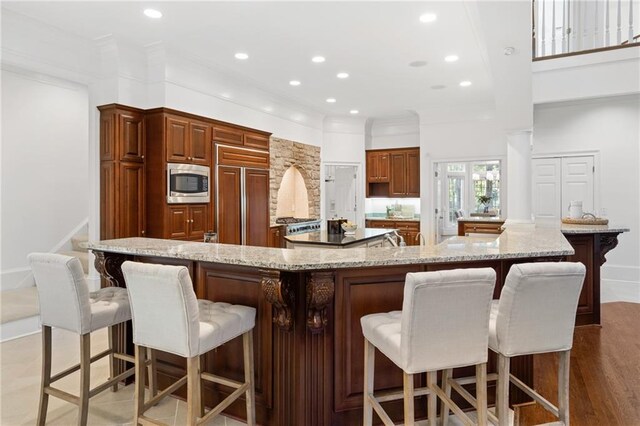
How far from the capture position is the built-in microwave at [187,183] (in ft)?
15.4

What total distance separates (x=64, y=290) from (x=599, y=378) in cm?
370

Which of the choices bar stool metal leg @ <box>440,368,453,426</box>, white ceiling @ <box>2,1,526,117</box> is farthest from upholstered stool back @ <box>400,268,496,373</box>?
white ceiling @ <box>2,1,526,117</box>

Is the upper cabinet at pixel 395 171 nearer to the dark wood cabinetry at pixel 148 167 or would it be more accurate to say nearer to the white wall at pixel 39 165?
the dark wood cabinetry at pixel 148 167

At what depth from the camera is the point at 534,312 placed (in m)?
1.83

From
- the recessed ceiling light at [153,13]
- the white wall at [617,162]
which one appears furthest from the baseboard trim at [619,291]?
the recessed ceiling light at [153,13]

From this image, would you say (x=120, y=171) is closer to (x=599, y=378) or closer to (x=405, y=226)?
(x=599, y=378)

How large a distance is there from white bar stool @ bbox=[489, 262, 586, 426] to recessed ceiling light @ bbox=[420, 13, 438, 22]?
288 centimetres

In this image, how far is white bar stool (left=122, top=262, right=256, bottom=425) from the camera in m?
1.83

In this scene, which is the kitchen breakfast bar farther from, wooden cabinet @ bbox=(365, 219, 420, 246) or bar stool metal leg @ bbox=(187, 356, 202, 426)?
wooden cabinet @ bbox=(365, 219, 420, 246)

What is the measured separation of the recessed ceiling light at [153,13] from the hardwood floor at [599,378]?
4.38m

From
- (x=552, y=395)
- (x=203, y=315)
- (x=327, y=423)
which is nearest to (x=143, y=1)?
(x=203, y=315)

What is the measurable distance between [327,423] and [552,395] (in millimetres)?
1665

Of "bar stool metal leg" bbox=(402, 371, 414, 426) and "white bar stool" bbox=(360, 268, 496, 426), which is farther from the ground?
"white bar stool" bbox=(360, 268, 496, 426)

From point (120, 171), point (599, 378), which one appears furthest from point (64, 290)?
point (599, 378)
